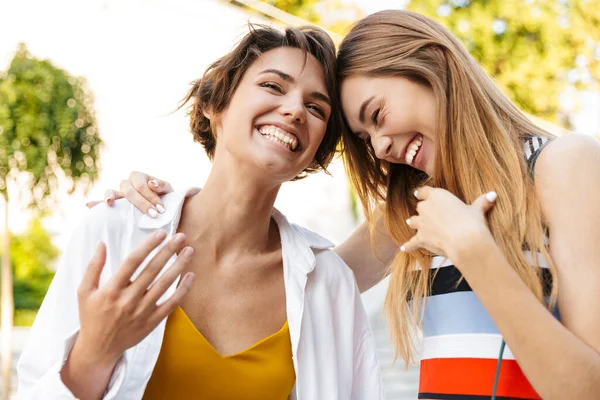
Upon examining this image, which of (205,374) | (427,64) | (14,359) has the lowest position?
(14,359)

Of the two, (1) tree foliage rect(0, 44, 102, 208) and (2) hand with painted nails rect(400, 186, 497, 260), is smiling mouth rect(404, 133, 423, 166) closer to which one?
(2) hand with painted nails rect(400, 186, 497, 260)

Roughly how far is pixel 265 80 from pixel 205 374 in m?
0.80

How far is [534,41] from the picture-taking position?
14.2 m

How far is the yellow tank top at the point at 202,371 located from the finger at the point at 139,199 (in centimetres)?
27

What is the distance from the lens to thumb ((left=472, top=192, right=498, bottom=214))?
1705mm

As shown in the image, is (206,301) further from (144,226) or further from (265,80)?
(265,80)

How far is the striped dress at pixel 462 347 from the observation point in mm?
1724

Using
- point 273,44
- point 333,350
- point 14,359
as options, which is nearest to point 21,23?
point 14,359

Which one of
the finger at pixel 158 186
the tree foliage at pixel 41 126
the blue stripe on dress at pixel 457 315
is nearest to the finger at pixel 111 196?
the finger at pixel 158 186

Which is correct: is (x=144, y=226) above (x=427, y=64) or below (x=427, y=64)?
below

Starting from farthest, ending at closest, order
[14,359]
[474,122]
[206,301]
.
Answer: [14,359], [206,301], [474,122]

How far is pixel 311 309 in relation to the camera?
2078 millimetres

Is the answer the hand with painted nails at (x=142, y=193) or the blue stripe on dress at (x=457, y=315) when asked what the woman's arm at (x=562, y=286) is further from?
the hand with painted nails at (x=142, y=193)

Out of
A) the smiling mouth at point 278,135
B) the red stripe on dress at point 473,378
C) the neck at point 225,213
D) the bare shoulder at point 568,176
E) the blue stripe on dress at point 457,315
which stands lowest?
the red stripe on dress at point 473,378
